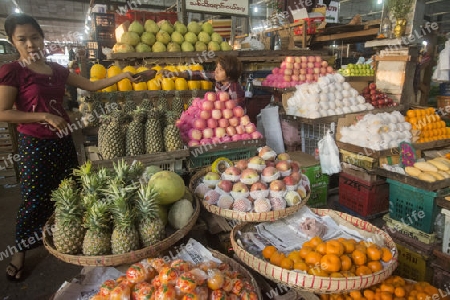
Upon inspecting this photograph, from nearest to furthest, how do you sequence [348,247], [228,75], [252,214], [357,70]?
[348,247] < [252,214] < [228,75] < [357,70]

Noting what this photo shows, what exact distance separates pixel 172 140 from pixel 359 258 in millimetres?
Result: 1656

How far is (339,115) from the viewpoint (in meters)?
4.48

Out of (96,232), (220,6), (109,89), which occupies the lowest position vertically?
(96,232)

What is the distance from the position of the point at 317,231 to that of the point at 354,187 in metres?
2.14

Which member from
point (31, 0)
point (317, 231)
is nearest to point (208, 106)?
point (317, 231)

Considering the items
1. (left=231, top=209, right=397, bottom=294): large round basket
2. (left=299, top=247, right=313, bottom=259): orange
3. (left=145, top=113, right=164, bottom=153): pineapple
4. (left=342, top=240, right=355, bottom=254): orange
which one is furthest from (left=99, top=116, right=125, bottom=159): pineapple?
(left=342, top=240, right=355, bottom=254): orange

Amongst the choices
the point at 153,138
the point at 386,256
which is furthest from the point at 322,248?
the point at 153,138

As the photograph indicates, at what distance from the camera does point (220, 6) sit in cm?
595

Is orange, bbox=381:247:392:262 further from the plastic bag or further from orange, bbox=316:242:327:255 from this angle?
the plastic bag

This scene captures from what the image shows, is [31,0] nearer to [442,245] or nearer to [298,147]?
[298,147]

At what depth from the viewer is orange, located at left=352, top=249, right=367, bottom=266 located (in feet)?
6.00

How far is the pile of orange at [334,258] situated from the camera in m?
1.76

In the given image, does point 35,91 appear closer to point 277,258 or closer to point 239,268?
point 239,268

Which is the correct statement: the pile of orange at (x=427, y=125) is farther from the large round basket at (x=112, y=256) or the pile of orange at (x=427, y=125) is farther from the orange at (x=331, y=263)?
the large round basket at (x=112, y=256)
